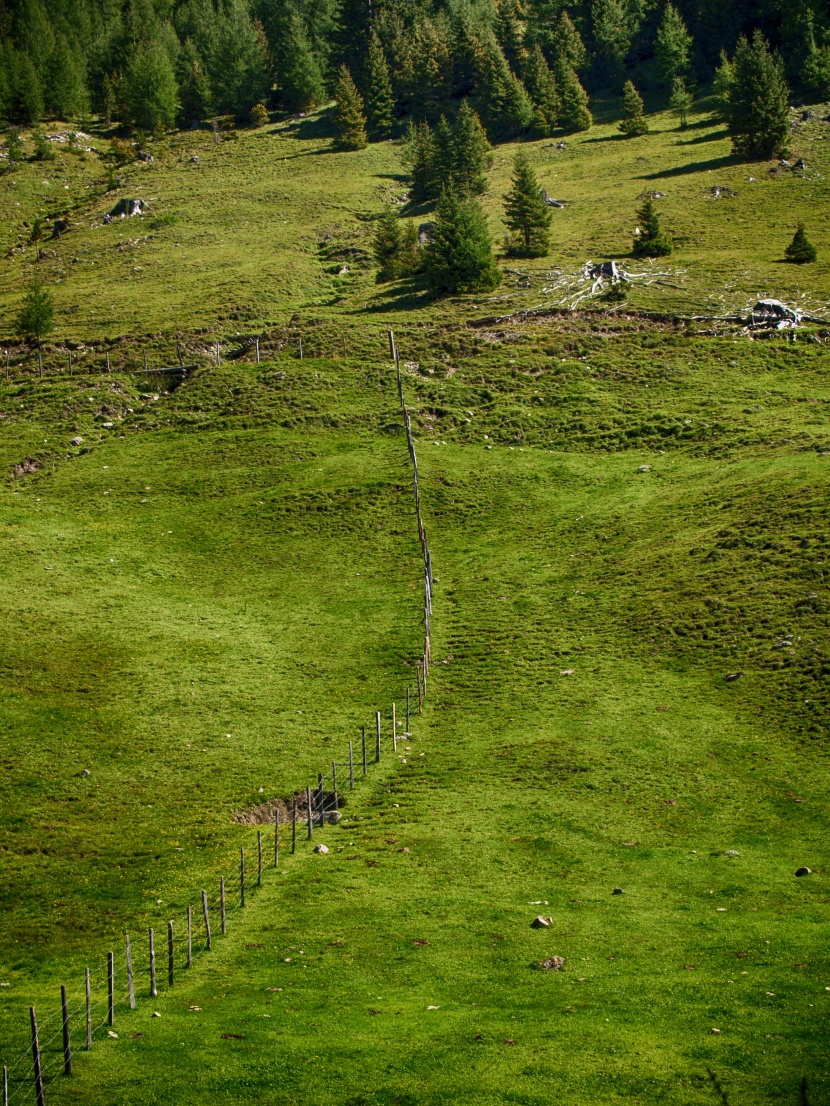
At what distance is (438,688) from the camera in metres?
42.2

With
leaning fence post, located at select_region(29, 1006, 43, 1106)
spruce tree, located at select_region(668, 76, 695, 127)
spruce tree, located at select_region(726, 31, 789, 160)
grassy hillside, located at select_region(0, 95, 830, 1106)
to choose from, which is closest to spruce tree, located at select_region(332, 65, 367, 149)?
spruce tree, located at select_region(668, 76, 695, 127)

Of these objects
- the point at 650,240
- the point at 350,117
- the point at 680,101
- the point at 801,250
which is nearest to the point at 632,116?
the point at 680,101

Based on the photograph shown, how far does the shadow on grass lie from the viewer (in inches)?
4707

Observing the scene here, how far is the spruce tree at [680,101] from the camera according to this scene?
139m

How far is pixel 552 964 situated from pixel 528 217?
8796cm

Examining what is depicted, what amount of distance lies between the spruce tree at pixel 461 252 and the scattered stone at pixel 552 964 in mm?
74319

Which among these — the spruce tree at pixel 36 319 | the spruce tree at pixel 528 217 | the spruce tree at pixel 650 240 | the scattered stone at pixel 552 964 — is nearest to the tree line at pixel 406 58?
the spruce tree at pixel 528 217

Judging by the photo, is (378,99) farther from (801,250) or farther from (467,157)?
(801,250)

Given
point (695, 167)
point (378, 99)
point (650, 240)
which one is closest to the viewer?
point (650, 240)

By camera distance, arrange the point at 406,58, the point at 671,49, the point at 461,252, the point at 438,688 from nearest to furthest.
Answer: the point at 438,688 < the point at 461,252 < the point at 671,49 < the point at 406,58

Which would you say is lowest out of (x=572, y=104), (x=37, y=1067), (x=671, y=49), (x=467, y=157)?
(x=37, y=1067)

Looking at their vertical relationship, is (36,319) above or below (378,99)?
below

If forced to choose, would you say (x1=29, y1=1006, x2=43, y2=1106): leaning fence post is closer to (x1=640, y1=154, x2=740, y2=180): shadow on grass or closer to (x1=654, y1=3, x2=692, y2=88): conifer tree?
(x1=640, y1=154, x2=740, y2=180): shadow on grass

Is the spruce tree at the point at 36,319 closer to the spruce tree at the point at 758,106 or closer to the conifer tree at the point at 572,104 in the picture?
the spruce tree at the point at 758,106
